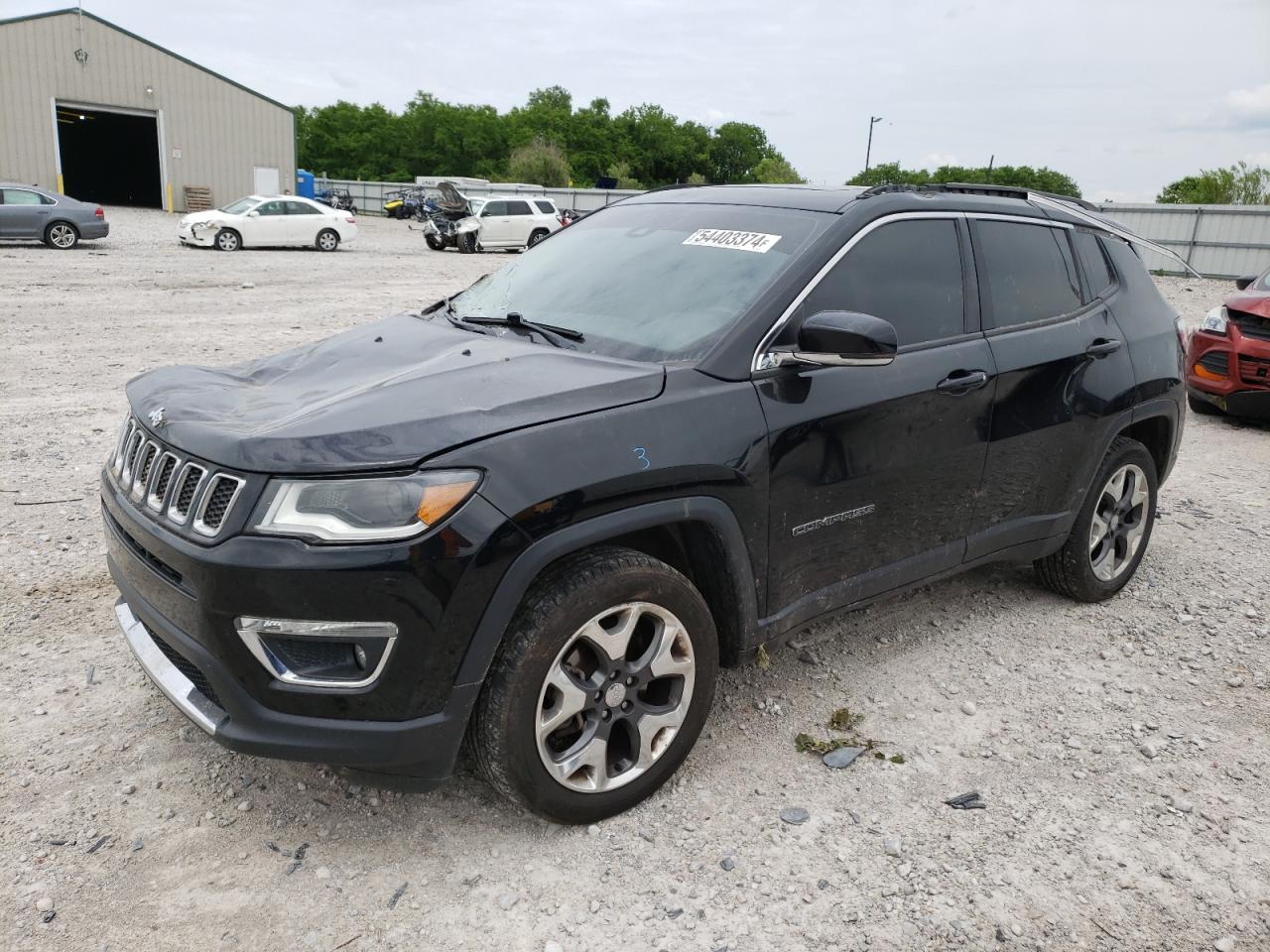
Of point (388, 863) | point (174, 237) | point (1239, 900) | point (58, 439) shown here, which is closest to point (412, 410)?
point (388, 863)

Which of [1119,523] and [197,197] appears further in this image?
[197,197]

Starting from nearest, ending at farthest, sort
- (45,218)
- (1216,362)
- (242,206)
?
(1216,362)
(45,218)
(242,206)

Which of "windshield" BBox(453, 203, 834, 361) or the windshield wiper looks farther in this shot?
the windshield wiper

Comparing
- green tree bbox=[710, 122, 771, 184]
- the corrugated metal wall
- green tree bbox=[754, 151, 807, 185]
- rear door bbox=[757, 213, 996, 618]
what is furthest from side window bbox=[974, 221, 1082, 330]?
green tree bbox=[710, 122, 771, 184]

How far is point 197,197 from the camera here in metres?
41.1

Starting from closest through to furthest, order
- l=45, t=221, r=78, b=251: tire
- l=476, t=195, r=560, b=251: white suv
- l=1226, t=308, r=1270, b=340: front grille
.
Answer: l=1226, t=308, r=1270, b=340: front grille → l=45, t=221, r=78, b=251: tire → l=476, t=195, r=560, b=251: white suv

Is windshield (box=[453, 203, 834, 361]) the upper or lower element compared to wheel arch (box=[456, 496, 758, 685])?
upper

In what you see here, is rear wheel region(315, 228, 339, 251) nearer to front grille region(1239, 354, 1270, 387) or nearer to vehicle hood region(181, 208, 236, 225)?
vehicle hood region(181, 208, 236, 225)

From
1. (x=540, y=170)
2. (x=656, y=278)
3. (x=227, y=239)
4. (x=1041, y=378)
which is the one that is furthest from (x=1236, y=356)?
(x=540, y=170)

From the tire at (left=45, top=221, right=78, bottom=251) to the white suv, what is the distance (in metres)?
10.4

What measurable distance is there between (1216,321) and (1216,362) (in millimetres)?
376

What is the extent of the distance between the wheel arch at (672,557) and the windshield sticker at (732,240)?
3.43 ft

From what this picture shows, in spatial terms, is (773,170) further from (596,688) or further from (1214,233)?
(596,688)

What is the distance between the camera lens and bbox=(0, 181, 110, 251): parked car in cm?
2112
